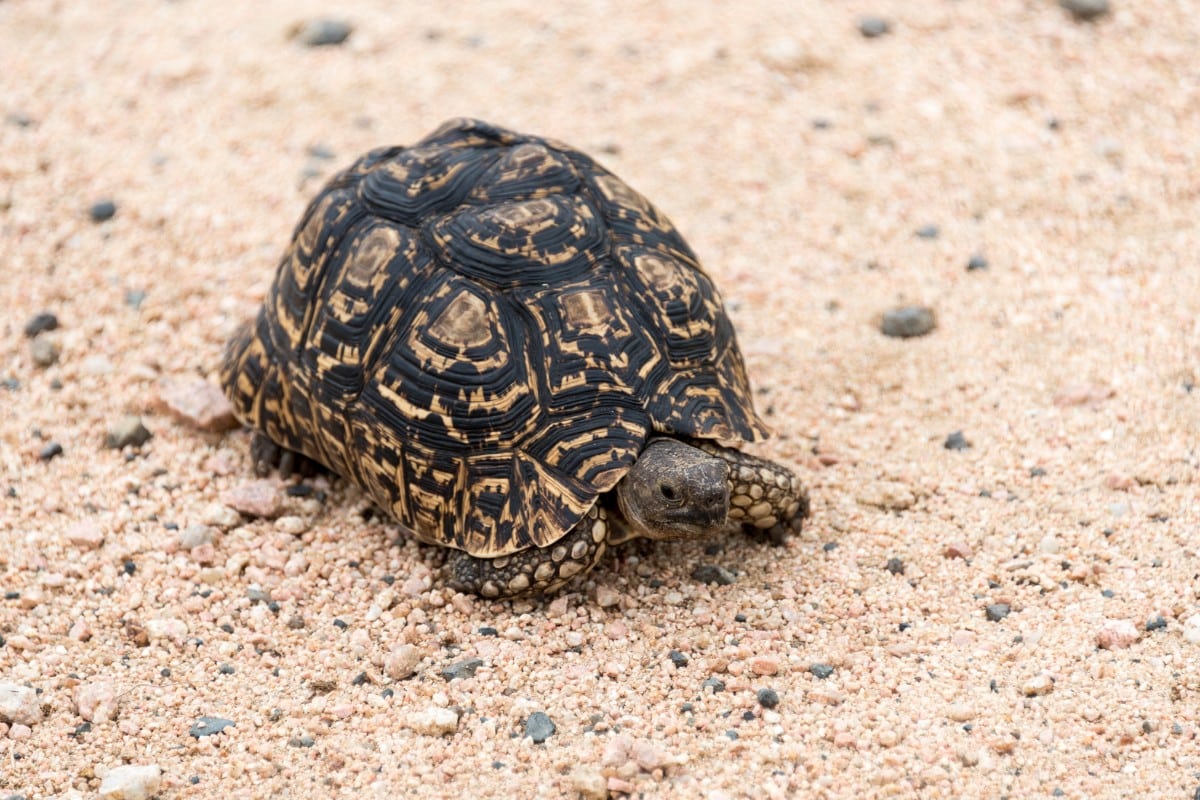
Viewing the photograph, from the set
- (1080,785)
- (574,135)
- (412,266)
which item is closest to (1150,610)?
(1080,785)

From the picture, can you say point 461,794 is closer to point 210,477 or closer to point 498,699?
point 498,699

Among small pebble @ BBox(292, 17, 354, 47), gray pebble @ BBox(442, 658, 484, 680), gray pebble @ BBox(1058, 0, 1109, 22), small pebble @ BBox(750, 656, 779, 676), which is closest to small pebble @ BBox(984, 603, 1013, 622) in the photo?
small pebble @ BBox(750, 656, 779, 676)

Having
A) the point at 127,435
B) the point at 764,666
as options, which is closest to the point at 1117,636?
the point at 764,666

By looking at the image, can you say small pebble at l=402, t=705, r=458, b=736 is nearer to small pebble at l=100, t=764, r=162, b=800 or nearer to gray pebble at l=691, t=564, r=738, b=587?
small pebble at l=100, t=764, r=162, b=800

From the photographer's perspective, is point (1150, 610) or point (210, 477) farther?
point (210, 477)

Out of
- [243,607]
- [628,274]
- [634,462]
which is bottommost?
[243,607]

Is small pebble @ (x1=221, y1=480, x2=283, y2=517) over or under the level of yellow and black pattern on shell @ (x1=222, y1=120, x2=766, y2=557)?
under
